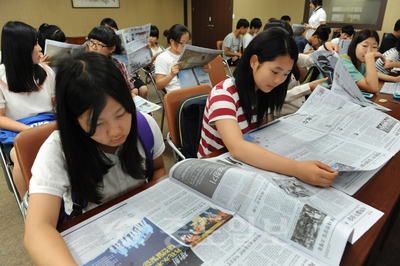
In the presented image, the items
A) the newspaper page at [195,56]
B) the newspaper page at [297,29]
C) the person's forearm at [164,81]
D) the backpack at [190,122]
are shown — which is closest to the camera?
the backpack at [190,122]

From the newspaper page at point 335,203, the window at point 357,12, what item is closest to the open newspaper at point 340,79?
the newspaper page at point 335,203

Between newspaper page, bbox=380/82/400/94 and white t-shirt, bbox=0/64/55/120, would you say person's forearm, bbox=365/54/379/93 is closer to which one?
newspaper page, bbox=380/82/400/94

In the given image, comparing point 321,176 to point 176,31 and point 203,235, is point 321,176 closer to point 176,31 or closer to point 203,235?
point 203,235

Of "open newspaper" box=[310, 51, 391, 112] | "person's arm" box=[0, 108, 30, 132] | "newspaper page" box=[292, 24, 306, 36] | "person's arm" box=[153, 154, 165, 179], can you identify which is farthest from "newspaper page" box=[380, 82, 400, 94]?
"newspaper page" box=[292, 24, 306, 36]

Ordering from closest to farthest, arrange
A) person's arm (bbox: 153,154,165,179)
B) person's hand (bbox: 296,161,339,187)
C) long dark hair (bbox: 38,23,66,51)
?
1. person's hand (bbox: 296,161,339,187)
2. person's arm (bbox: 153,154,165,179)
3. long dark hair (bbox: 38,23,66,51)

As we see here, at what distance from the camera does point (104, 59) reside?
663mm

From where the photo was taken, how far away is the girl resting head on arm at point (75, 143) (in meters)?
0.56

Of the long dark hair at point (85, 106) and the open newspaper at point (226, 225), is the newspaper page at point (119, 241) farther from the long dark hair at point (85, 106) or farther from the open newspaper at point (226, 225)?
the long dark hair at point (85, 106)

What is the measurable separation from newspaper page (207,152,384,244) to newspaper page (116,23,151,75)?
206 cm

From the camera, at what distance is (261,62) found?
3.43 feet

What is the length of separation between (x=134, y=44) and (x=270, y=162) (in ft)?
6.97

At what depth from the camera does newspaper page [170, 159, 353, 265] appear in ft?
1.72

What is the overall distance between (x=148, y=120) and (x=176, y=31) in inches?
71.5

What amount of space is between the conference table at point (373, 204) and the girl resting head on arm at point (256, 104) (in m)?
0.11
